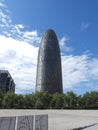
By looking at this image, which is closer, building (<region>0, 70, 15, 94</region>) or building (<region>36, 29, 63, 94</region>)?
building (<region>36, 29, 63, 94</region>)

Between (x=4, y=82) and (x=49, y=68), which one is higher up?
(x=49, y=68)

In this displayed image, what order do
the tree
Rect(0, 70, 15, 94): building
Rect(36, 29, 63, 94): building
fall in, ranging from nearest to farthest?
the tree, Rect(36, 29, 63, 94): building, Rect(0, 70, 15, 94): building

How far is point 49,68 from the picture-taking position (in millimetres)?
158500

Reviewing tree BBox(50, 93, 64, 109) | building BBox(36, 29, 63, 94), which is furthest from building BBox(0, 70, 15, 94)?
tree BBox(50, 93, 64, 109)

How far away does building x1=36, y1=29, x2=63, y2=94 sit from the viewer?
15888 cm

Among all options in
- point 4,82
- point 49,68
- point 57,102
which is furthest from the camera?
point 4,82

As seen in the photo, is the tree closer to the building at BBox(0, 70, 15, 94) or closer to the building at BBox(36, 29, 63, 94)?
the building at BBox(36, 29, 63, 94)

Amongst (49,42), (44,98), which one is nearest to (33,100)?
(44,98)

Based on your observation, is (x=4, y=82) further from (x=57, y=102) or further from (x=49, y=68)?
(x=57, y=102)

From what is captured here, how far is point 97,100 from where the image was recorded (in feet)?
352

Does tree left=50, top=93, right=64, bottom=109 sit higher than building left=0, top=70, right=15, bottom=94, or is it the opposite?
building left=0, top=70, right=15, bottom=94

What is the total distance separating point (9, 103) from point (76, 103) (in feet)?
93.7

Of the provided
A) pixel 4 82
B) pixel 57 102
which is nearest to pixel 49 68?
pixel 4 82

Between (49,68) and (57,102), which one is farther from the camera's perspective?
(49,68)
